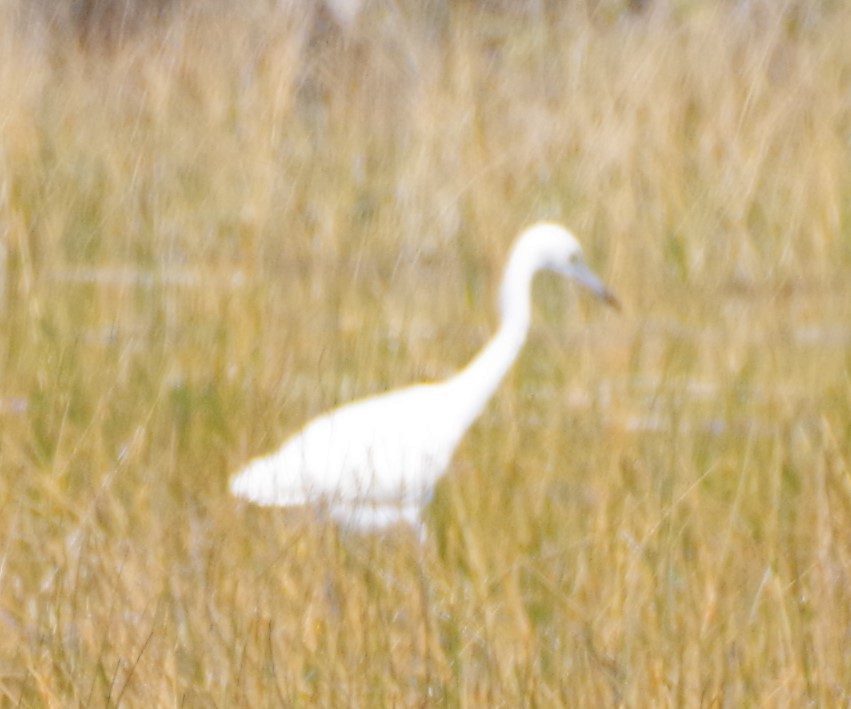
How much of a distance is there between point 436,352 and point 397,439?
0.66m

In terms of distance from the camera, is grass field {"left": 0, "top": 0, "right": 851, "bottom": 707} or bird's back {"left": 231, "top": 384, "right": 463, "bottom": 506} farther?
bird's back {"left": 231, "top": 384, "right": 463, "bottom": 506}

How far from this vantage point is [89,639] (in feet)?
6.38

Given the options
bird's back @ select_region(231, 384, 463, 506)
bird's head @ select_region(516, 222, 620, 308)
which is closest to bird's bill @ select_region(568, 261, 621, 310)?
bird's head @ select_region(516, 222, 620, 308)

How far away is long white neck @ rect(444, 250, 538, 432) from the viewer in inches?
118

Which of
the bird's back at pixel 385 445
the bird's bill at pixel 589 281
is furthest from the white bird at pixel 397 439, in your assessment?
the bird's bill at pixel 589 281

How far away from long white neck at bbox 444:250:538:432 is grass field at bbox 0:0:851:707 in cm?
7

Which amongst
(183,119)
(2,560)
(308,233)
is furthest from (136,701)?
(183,119)

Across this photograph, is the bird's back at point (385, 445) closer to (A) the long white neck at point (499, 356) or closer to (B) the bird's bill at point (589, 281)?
(A) the long white neck at point (499, 356)

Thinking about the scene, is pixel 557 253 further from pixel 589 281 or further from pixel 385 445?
pixel 385 445

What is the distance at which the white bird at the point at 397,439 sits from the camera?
2531 mm

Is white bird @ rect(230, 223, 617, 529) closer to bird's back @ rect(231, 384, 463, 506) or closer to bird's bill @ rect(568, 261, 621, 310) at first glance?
bird's back @ rect(231, 384, 463, 506)

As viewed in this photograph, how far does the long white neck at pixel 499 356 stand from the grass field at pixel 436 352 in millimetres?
67

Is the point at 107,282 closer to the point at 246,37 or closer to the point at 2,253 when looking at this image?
the point at 2,253

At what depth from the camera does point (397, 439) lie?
9.55 ft
